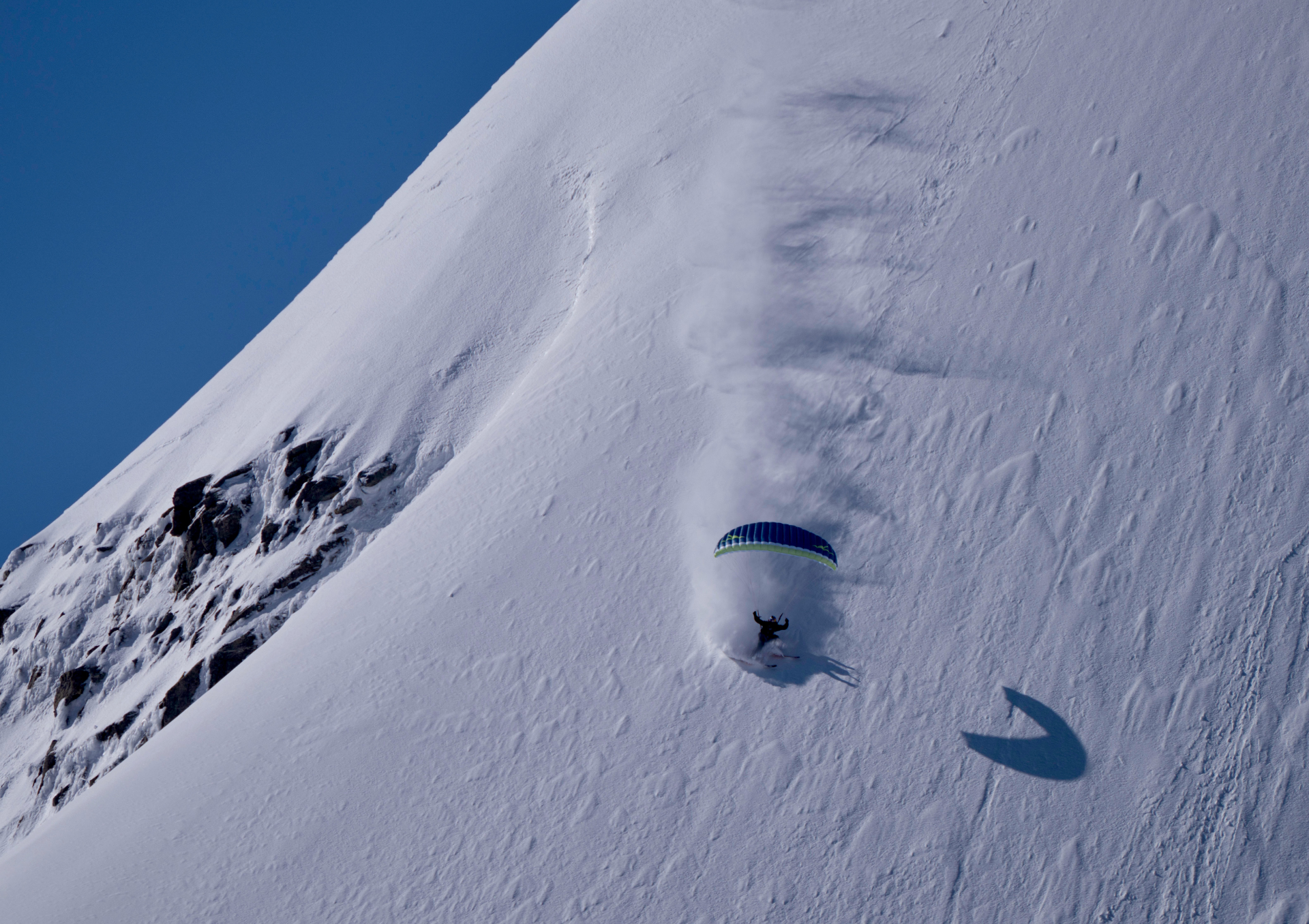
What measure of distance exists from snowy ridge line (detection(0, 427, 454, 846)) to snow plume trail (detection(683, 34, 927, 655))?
904 cm

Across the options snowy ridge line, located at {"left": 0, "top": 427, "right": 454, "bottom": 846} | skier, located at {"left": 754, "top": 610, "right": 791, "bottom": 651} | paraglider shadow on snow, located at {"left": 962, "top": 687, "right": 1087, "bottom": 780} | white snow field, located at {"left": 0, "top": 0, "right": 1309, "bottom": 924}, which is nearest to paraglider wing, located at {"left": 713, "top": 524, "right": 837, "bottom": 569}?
skier, located at {"left": 754, "top": 610, "right": 791, "bottom": 651}

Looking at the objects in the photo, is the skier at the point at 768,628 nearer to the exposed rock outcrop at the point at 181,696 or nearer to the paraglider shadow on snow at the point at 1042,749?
the paraglider shadow on snow at the point at 1042,749

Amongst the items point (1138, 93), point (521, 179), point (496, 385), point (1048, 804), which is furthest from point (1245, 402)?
point (521, 179)

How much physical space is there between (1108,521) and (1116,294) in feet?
17.9

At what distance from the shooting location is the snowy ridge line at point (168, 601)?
2536 cm

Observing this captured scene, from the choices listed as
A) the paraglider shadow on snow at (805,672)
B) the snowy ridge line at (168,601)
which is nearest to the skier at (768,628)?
the paraglider shadow on snow at (805,672)

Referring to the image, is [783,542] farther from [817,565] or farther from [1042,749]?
[1042,749]

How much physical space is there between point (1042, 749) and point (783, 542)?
478 cm

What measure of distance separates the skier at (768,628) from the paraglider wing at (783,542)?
1364 mm

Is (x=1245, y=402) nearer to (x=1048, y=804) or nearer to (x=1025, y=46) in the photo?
(x=1048, y=804)

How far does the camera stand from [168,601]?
30797 millimetres

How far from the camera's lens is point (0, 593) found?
40.6 m

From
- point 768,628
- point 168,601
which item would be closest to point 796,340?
point 768,628

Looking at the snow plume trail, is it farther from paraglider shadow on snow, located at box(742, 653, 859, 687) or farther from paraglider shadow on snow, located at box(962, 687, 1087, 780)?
paraglider shadow on snow, located at box(962, 687, 1087, 780)
